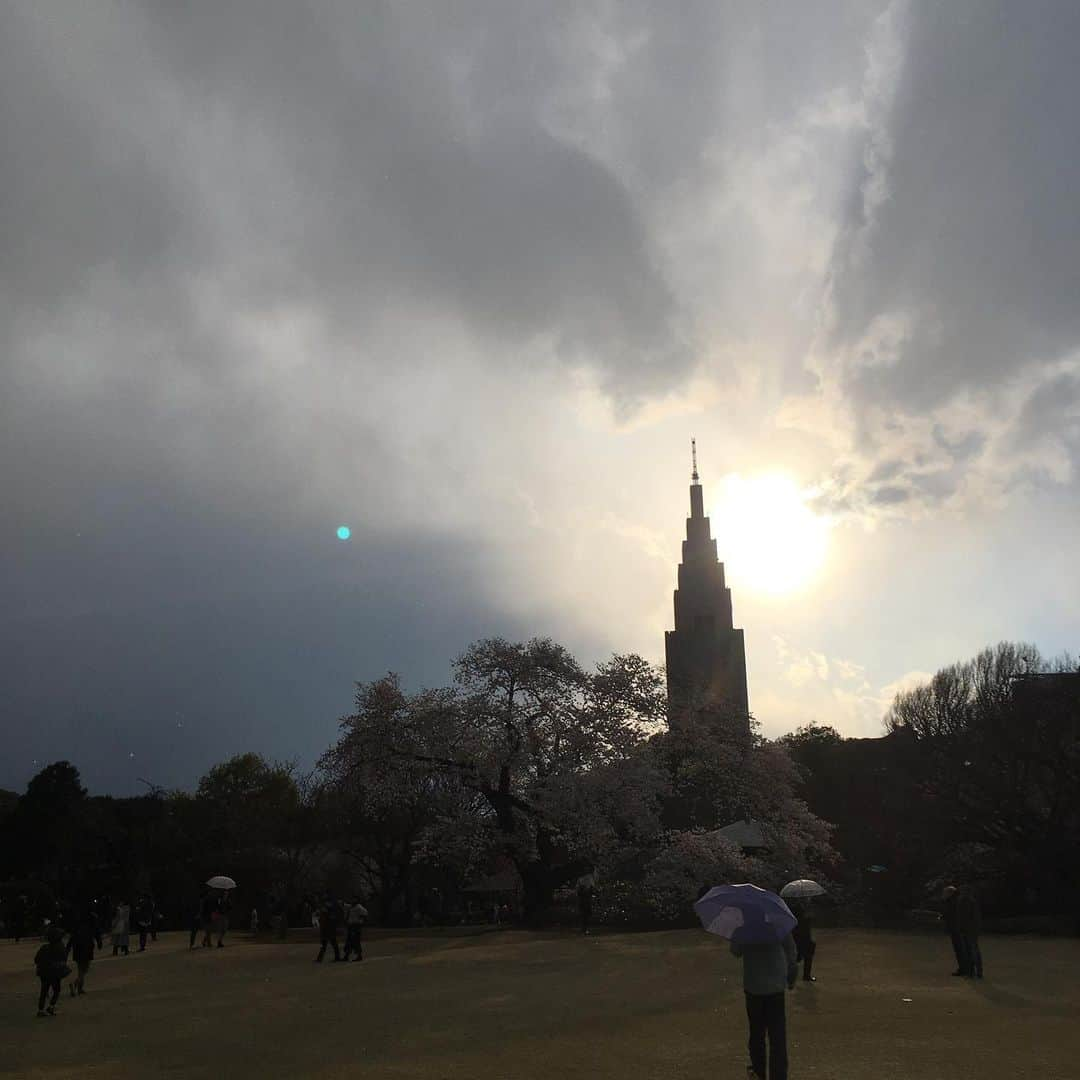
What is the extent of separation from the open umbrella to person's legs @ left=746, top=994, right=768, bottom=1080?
56 cm

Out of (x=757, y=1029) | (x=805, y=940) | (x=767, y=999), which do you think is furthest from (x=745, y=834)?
(x=767, y=999)

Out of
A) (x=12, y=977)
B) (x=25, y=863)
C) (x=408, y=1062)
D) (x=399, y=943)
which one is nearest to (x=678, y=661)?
(x=25, y=863)

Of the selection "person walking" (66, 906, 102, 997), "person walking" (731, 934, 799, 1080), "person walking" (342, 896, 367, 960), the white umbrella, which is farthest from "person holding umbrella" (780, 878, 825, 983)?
"person walking" (66, 906, 102, 997)

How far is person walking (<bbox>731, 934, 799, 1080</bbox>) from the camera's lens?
8.40 meters

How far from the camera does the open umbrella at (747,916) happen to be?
8547 millimetres

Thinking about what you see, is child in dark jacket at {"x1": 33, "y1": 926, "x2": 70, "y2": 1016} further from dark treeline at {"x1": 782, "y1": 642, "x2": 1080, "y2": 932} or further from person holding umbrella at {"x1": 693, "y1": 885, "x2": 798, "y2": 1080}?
dark treeline at {"x1": 782, "y1": 642, "x2": 1080, "y2": 932}

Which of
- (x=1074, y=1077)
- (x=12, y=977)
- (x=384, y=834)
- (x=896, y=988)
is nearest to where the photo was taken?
(x=1074, y=1077)

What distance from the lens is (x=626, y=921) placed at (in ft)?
110

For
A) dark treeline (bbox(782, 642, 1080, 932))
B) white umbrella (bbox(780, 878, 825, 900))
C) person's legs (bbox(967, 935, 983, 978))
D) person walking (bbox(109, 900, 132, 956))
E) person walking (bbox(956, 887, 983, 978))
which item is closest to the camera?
person walking (bbox(956, 887, 983, 978))

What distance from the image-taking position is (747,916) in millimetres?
8672

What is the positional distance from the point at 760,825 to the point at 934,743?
407 inches

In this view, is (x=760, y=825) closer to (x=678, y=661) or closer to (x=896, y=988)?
(x=896, y=988)

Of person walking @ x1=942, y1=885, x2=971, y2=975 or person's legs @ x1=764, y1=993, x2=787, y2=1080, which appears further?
person walking @ x1=942, y1=885, x2=971, y2=975

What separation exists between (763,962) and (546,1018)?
6.32 m
